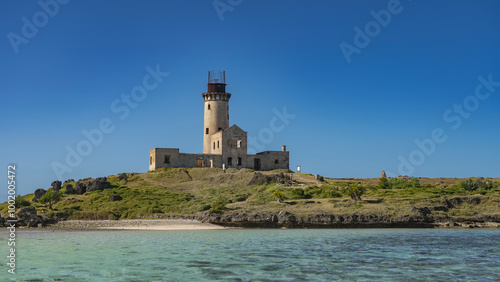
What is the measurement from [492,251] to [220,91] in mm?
60980

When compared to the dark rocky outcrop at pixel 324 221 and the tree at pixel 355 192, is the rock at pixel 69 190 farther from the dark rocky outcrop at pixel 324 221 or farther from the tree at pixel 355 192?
the tree at pixel 355 192

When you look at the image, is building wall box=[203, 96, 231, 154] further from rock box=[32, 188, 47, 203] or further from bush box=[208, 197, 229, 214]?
bush box=[208, 197, 229, 214]

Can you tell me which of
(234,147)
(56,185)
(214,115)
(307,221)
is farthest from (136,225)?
(214,115)

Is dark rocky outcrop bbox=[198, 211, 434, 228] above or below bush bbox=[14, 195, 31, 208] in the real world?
below

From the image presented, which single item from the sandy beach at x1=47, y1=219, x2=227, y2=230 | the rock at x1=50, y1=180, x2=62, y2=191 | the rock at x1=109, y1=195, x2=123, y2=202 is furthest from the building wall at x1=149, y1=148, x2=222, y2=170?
the sandy beach at x1=47, y1=219, x2=227, y2=230

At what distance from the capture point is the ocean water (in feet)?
56.7

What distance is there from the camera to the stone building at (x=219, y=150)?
76.6 metres

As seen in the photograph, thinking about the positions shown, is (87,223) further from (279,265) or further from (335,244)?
(279,265)

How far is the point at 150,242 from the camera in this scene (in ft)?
100

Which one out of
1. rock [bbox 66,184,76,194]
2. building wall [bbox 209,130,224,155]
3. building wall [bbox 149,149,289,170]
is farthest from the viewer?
building wall [bbox 209,130,224,155]

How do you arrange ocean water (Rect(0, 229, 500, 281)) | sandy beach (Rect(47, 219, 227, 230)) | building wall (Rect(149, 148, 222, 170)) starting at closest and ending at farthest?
ocean water (Rect(0, 229, 500, 281))
sandy beach (Rect(47, 219, 227, 230))
building wall (Rect(149, 148, 222, 170))

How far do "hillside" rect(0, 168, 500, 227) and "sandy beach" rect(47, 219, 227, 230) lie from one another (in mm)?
1913

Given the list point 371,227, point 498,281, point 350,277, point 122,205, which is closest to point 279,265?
point 350,277

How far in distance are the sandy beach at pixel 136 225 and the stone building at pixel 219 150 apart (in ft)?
86.4
